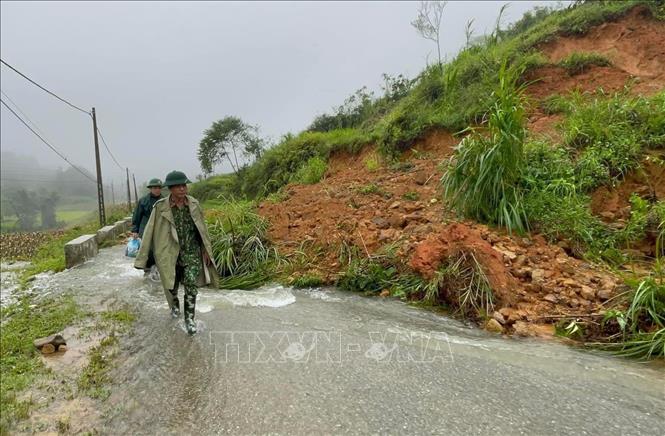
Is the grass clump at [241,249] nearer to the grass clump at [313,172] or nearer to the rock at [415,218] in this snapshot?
the rock at [415,218]

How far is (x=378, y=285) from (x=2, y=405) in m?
3.86

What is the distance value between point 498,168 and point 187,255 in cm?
386

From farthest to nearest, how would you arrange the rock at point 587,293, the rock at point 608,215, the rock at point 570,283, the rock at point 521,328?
1. the rock at point 608,215
2. the rock at point 570,283
3. the rock at point 587,293
4. the rock at point 521,328

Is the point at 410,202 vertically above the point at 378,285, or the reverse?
the point at 410,202

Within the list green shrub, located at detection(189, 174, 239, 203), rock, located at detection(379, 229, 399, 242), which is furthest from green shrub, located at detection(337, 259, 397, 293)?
green shrub, located at detection(189, 174, 239, 203)

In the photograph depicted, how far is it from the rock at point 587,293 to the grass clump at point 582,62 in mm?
6857

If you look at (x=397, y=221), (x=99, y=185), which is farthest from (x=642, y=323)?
(x=99, y=185)

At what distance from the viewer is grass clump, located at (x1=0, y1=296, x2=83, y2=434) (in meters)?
3.11

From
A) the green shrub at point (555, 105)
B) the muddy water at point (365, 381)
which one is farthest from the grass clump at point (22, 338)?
the green shrub at point (555, 105)

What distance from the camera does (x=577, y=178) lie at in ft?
18.7

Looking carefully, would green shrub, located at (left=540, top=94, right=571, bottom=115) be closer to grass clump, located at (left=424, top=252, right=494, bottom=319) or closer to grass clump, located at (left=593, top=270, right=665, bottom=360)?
grass clump, located at (left=424, top=252, right=494, bottom=319)

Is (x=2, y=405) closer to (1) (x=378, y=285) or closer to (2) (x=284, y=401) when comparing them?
(2) (x=284, y=401)

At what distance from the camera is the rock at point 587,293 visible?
4051 mm

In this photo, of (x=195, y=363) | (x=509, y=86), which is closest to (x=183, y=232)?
(x=195, y=363)
